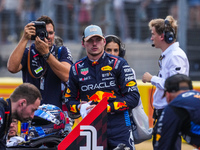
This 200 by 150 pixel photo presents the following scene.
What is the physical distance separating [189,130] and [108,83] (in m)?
1.21

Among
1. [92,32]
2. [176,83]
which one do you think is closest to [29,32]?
[92,32]

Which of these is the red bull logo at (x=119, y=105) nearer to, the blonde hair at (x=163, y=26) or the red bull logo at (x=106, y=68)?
the red bull logo at (x=106, y=68)

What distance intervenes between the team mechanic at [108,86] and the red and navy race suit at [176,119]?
97 centimetres

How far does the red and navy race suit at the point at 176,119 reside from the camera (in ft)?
12.0

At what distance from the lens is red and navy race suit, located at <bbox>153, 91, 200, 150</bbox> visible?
12.0 feet

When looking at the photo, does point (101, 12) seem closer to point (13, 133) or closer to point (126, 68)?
point (13, 133)

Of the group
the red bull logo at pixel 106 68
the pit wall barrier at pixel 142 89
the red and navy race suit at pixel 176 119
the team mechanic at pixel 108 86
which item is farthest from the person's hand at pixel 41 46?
the pit wall barrier at pixel 142 89

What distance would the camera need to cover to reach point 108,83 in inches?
187

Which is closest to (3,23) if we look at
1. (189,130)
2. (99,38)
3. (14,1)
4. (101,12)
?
(14,1)

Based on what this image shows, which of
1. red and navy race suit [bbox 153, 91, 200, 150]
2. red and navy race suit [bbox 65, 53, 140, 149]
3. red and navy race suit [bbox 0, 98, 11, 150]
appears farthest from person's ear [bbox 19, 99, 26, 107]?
red and navy race suit [bbox 153, 91, 200, 150]

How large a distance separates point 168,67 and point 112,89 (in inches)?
34.0

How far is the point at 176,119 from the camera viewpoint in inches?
143

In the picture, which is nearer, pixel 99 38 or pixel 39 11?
pixel 99 38

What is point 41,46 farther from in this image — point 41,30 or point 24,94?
point 24,94
